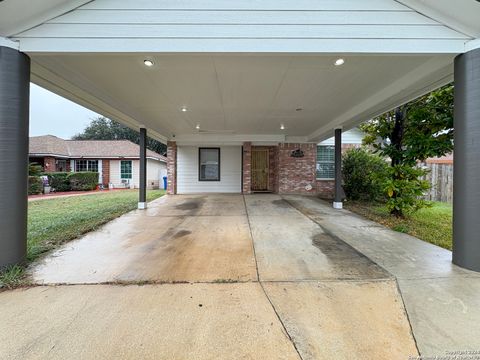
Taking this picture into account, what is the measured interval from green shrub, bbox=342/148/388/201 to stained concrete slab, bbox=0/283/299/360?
8.63 metres

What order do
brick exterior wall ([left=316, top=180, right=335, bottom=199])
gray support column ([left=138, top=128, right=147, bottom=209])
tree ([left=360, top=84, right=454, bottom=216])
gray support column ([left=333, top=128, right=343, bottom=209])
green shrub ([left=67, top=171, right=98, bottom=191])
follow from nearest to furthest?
tree ([left=360, top=84, right=454, bottom=216])
gray support column ([left=138, top=128, right=147, bottom=209])
gray support column ([left=333, top=128, right=343, bottom=209])
brick exterior wall ([left=316, top=180, right=335, bottom=199])
green shrub ([left=67, top=171, right=98, bottom=191])

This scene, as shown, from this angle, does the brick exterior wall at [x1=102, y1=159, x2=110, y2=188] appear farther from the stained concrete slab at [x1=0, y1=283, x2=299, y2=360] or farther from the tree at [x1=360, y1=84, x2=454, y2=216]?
the tree at [x1=360, y1=84, x2=454, y2=216]

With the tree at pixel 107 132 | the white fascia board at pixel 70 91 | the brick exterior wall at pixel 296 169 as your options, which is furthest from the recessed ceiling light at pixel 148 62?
the tree at pixel 107 132

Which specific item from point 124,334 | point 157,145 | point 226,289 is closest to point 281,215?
point 226,289

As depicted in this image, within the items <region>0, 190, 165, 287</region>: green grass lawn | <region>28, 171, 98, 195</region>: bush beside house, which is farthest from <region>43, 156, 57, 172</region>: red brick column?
<region>0, 190, 165, 287</region>: green grass lawn

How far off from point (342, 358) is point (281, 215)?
4.43 m

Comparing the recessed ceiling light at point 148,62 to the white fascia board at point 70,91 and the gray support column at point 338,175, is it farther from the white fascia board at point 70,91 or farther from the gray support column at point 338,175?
the gray support column at point 338,175

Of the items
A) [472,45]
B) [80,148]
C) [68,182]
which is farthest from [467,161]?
[80,148]

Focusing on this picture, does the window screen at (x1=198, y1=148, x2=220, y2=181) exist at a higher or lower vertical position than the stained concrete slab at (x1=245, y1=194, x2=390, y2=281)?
higher

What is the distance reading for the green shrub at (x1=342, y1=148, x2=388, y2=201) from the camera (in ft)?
30.5

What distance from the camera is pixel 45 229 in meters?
4.53

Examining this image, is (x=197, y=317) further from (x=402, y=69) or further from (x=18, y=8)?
(x=402, y=69)

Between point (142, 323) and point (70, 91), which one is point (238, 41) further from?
point (70, 91)

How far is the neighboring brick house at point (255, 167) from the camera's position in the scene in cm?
1066
